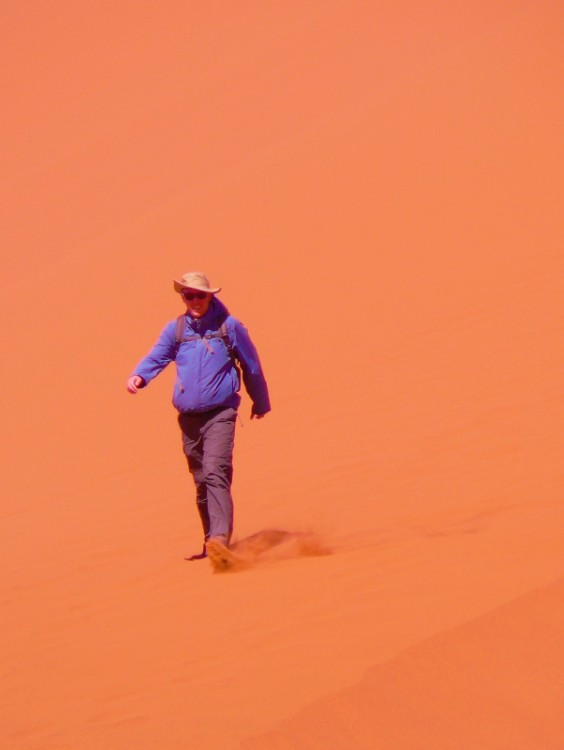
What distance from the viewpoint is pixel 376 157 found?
21.9m

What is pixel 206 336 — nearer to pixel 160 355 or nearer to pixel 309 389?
pixel 160 355

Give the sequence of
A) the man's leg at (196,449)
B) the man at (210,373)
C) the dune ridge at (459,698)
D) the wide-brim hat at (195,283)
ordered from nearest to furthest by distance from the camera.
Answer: the dune ridge at (459,698) → the wide-brim hat at (195,283) → the man at (210,373) → the man's leg at (196,449)

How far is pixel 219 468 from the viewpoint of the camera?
6.68 m

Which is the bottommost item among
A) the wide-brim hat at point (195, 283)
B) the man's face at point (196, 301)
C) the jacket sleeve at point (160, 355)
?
the jacket sleeve at point (160, 355)

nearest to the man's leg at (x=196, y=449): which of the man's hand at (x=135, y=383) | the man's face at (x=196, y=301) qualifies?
the man's hand at (x=135, y=383)

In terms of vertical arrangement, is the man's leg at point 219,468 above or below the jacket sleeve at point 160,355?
below

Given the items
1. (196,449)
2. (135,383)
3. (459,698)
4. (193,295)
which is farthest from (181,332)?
(459,698)

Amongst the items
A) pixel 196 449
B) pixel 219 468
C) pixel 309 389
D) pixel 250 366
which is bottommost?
pixel 219 468

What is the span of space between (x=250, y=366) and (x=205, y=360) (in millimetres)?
264

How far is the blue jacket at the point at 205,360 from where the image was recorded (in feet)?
21.8

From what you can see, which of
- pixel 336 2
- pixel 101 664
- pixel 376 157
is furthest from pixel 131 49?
pixel 101 664

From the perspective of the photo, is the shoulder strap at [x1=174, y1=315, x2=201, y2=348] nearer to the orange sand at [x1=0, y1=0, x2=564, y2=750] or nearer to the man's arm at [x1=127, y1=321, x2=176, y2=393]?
the man's arm at [x1=127, y1=321, x2=176, y2=393]

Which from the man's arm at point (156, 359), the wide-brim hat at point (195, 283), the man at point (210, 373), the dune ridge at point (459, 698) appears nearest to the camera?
the dune ridge at point (459, 698)

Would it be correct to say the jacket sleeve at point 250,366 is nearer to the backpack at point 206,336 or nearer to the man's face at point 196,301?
the backpack at point 206,336
